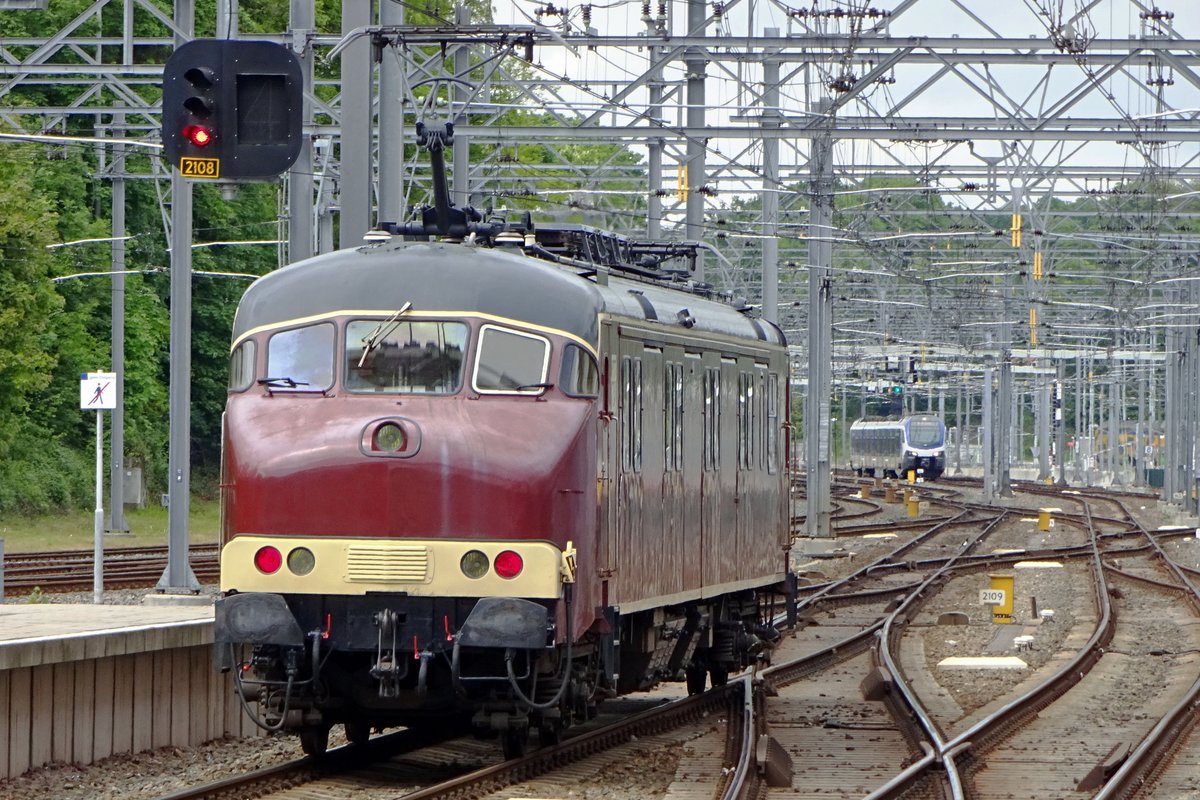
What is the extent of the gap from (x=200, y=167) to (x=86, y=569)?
16102 mm

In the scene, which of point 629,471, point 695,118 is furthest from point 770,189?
point 629,471


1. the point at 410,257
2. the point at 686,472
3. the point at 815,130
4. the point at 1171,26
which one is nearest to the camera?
the point at 410,257

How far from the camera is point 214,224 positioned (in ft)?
189

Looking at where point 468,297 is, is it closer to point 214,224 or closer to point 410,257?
point 410,257

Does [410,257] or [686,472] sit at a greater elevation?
[410,257]

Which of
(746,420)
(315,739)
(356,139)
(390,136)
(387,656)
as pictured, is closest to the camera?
(387,656)

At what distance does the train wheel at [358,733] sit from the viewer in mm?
13797

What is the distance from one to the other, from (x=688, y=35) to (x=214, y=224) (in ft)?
111

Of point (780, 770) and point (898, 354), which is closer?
point (780, 770)

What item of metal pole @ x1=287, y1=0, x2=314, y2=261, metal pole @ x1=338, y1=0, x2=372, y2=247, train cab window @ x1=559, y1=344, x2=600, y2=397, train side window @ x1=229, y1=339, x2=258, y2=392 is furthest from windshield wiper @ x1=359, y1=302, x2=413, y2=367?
metal pole @ x1=287, y1=0, x2=314, y2=261

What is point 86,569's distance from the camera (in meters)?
30.2

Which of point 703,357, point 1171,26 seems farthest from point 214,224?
point 703,357

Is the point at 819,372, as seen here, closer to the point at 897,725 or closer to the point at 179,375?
the point at 179,375

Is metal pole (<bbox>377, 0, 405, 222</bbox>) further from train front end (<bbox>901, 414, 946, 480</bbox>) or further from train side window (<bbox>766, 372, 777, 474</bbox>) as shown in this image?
train front end (<bbox>901, 414, 946, 480</bbox>)
